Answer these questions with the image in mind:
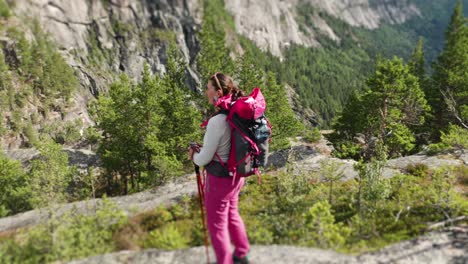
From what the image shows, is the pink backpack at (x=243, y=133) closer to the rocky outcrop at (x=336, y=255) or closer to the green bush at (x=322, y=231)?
the rocky outcrop at (x=336, y=255)

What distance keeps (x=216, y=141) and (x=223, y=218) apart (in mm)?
1331

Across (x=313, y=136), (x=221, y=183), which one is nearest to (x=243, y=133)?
(x=221, y=183)

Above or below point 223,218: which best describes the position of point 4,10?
above

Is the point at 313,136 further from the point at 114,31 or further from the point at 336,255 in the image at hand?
the point at 114,31

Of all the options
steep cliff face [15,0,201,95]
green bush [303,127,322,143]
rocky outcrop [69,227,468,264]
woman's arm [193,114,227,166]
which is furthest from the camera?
steep cliff face [15,0,201,95]

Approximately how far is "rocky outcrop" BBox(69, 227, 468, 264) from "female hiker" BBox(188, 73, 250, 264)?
3.16 feet

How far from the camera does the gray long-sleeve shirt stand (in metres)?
5.50

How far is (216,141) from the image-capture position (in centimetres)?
553

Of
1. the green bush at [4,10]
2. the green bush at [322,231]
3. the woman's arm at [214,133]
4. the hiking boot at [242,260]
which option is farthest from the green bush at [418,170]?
the green bush at [4,10]

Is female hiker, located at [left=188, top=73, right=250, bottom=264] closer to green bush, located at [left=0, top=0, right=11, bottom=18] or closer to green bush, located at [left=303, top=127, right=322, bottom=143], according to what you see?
green bush, located at [left=303, top=127, right=322, bottom=143]

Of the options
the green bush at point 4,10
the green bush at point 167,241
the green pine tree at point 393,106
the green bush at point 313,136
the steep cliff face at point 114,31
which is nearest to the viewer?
the green bush at point 167,241

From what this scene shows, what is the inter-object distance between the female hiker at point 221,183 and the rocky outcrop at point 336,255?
96cm

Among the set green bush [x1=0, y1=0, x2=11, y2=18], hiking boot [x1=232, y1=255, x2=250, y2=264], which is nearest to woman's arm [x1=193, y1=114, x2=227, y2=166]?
hiking boot [x1=232, y1=255, x2=250, y2=264]

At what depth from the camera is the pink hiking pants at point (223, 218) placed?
5.57m
